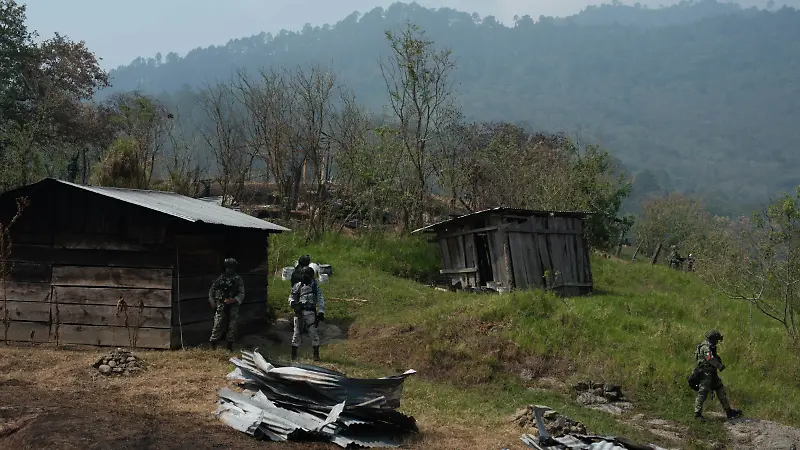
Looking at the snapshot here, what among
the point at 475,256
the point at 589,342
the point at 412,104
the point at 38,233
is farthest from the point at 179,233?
the point at 412,104

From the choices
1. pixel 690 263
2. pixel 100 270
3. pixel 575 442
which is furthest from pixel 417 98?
pixel 575 442

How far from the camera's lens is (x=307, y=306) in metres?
11.7

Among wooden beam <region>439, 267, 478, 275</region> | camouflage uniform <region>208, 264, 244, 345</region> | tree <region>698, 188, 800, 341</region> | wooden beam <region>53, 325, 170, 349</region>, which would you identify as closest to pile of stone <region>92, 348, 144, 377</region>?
wooden beam <region>53, 325, 170, 349</region>

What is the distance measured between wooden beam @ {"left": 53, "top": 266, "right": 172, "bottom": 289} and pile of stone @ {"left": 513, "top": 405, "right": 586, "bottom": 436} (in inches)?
249

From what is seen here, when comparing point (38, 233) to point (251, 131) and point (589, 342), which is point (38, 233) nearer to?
point (589, 342)

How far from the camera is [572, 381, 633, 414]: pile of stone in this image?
10.7 metres

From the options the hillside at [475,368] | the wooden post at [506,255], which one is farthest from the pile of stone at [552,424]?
the wooden post at [506,255]

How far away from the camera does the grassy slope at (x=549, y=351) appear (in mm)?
10680

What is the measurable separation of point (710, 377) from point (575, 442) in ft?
11.3

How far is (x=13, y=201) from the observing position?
1213cm

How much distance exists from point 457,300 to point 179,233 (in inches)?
260

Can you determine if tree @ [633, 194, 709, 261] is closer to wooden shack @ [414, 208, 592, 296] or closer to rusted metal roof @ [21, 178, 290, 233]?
wooden shack @ [414, 208, 592, 296]

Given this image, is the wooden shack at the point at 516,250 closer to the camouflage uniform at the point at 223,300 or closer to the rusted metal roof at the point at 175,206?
the rusted metal roof at the point at 175,206

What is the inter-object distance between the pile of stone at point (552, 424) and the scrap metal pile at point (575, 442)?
19 cm
